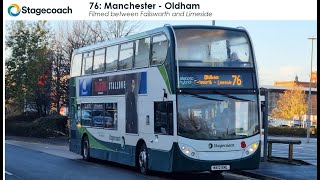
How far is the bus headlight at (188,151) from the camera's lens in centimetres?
1302

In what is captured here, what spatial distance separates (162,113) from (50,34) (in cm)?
2733

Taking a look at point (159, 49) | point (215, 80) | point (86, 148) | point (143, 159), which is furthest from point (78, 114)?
point (215, 80)

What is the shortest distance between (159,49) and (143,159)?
3032 millimetres

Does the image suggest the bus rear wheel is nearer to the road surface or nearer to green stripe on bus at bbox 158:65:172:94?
the road surface

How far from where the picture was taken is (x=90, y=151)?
19.4m

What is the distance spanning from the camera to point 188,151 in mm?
13039

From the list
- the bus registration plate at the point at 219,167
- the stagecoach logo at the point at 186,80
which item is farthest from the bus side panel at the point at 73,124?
the bus registration plate at the point at 219,167

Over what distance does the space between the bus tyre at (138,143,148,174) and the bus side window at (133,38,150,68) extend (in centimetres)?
216

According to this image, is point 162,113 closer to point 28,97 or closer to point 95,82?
point 95,82

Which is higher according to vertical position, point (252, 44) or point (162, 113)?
point (252, 44)

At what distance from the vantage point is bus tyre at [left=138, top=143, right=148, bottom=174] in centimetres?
1484
